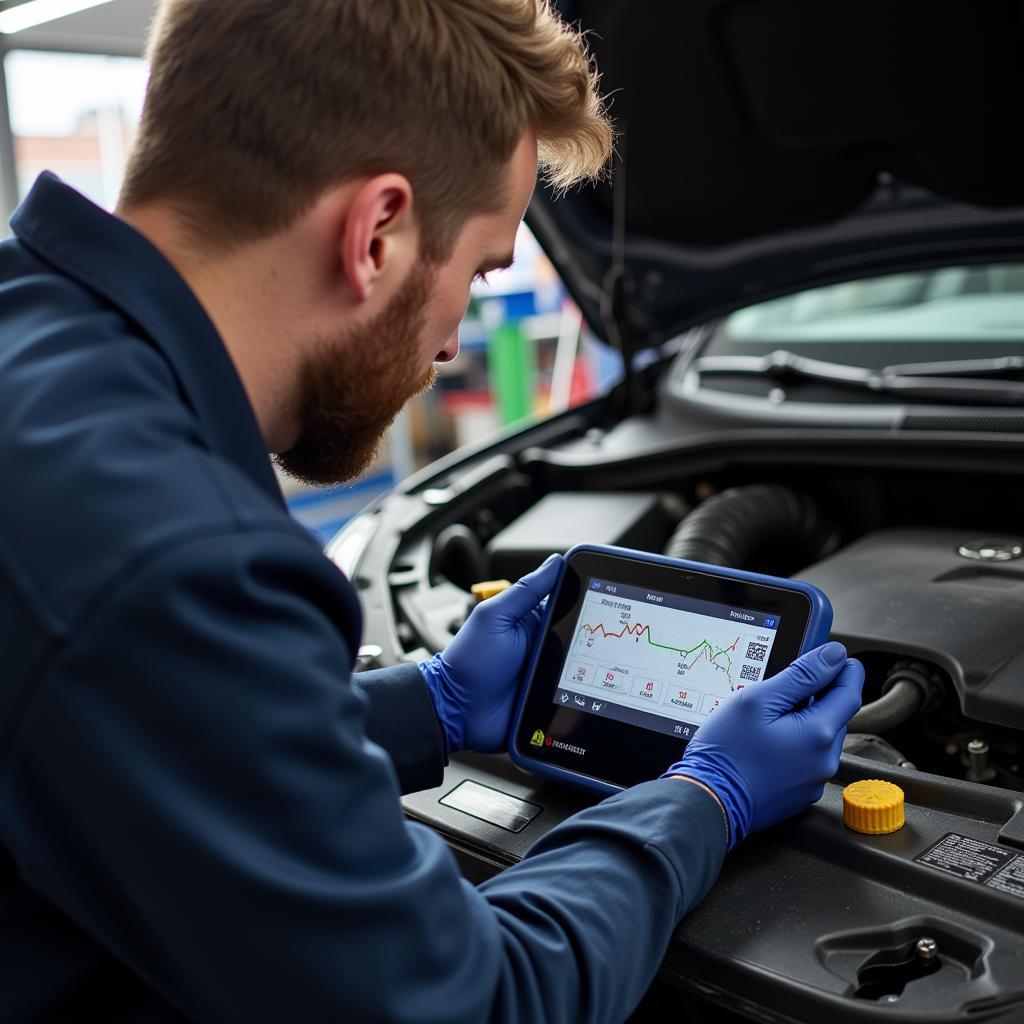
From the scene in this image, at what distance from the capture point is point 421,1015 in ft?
2.36

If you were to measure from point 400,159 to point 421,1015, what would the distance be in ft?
1.94

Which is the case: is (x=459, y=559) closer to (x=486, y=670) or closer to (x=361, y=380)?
(x=486, y=670)

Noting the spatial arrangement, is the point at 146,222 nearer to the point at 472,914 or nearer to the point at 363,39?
the point at 363,39

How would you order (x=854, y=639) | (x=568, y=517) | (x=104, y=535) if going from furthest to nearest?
(x=568, y=517) < (x=854, y=639) < (x=104, y=535)

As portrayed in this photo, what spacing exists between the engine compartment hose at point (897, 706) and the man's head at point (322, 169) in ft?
2.01

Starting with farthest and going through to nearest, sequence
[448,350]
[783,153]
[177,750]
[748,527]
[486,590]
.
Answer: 1. [783,153]
2. [748,527]
3. [486,590]
4. [448,350]
5. [177,750]

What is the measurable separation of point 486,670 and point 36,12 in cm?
315

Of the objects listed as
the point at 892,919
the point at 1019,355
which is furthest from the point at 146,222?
the point at 1019,355

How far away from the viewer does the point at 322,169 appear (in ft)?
2.89

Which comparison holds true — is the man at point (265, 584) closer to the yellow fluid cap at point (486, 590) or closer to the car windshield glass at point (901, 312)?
the yellow fluid cap at point (486, 590)

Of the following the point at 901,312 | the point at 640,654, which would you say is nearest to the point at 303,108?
the point at 640,654

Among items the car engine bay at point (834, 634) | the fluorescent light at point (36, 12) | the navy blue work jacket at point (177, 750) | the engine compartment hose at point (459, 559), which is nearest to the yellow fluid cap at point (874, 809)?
the car engine bay at point (834, 634)

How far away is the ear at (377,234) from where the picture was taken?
0.89 m

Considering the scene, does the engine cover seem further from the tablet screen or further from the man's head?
the man's head
